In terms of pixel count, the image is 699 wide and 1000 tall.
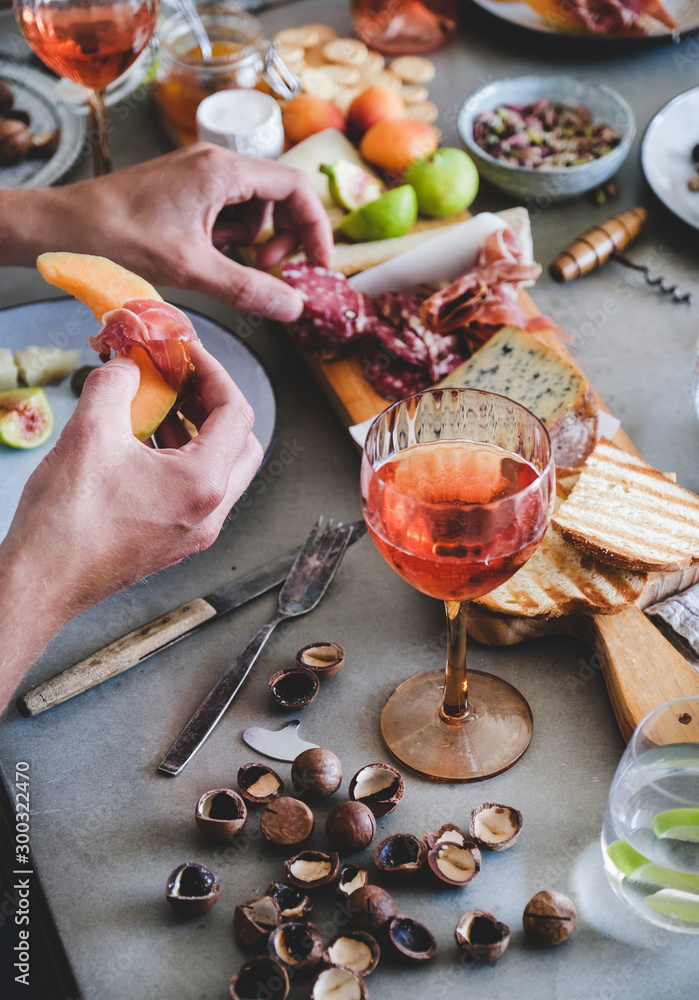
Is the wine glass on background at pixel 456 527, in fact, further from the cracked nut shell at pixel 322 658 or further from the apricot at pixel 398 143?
the apricot at pixel 398 143

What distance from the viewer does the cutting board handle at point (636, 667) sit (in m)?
0.95

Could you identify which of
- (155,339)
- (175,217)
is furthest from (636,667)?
(175,217)

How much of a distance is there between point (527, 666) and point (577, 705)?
0.07 m

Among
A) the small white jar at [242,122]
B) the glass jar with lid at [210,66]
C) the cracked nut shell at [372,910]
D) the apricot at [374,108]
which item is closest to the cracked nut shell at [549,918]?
the cracked nut shell at [372,910]

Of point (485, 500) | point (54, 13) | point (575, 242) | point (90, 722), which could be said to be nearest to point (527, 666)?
point (485, 500)

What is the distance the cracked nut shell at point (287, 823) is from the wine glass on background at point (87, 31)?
3.83ft

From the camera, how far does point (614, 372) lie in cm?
142

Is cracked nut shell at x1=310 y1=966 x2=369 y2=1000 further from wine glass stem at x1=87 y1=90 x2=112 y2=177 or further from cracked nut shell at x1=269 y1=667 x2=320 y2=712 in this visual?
wine glass stem at x1=87 y1=90 x2=112 y2=177

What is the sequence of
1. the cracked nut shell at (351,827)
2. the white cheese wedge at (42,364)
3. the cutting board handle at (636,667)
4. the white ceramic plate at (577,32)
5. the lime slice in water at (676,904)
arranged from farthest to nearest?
the white ceramic plate at (577,32)
the white cheese wedge at (42,364)
the cutting board handle at (636,667)
the cracked nut shell at (351,827)
the lime slice in water at (676,904)

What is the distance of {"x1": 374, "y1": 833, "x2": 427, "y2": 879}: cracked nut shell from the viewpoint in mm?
829

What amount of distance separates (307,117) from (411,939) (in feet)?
5.08

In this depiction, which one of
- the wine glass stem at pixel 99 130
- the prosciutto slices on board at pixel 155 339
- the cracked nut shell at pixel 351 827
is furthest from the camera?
the wine glass stem at pixel 99 130

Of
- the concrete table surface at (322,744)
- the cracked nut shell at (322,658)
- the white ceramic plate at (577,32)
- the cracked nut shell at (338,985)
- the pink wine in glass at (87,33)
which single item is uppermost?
the pink wine in glass at (87,33)

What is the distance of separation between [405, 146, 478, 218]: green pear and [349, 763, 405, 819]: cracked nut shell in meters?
1.09
